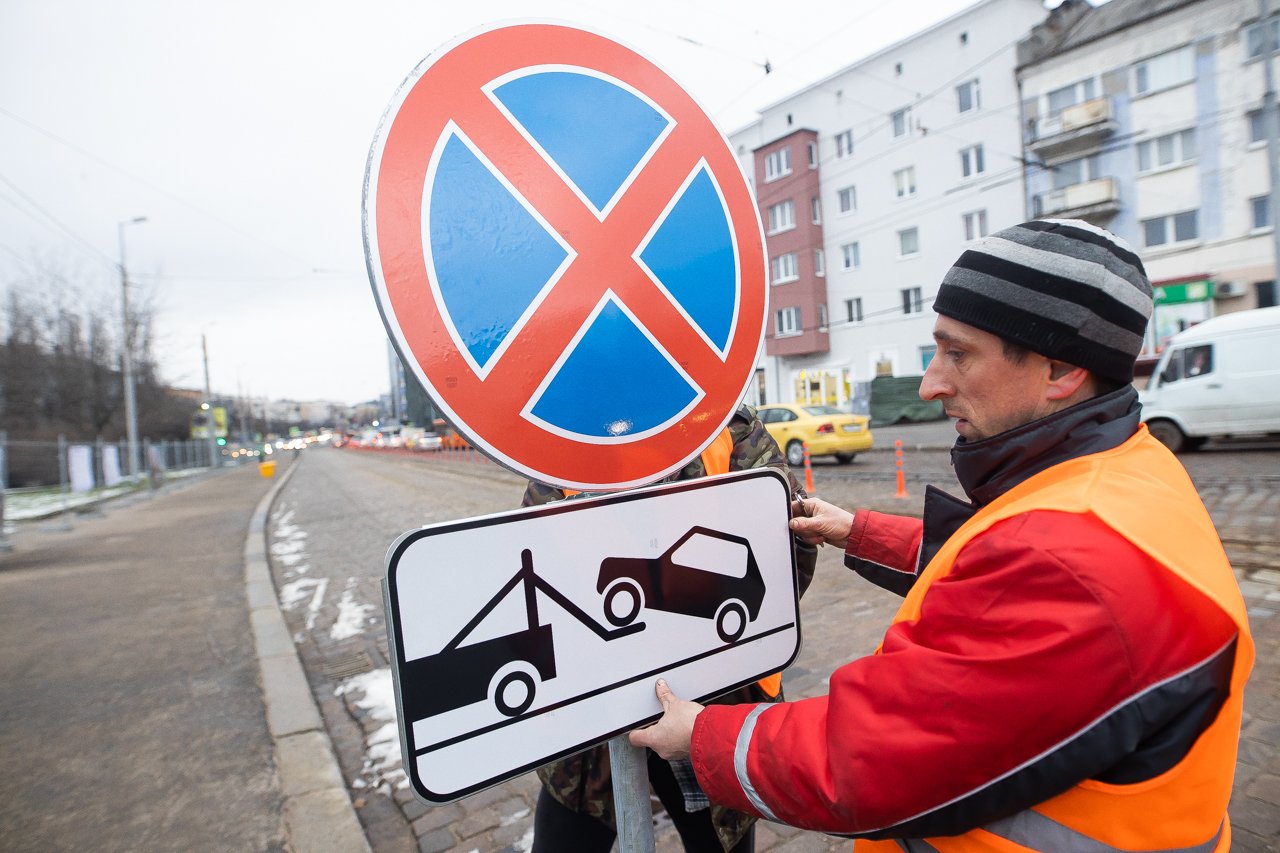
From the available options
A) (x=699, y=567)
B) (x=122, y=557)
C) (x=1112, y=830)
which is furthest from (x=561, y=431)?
(x=122, y=557)

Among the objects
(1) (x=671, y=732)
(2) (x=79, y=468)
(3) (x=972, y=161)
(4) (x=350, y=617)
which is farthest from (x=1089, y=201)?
(2) (x=79, y=468)

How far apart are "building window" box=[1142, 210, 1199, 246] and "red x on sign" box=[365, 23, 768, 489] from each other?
1168 inches

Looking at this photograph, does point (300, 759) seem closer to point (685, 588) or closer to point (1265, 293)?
point (685, 588)

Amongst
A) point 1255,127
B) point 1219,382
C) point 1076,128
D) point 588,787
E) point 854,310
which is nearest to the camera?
point 588,787

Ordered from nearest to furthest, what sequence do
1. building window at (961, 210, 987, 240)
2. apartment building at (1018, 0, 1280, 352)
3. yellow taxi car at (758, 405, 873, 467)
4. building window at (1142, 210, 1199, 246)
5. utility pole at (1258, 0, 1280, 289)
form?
utility pole at (1258, 0, 1280, 289), yellow taxi car at (758, 405, 873, 467), apartment building at (1018, 0, 1280, 352), building window at (1142, 210, 1199, 246), building window at (961, 210, 987, 240)

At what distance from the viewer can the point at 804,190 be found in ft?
115

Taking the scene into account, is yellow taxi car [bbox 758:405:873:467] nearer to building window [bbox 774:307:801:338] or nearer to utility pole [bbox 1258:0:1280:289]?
utility pole [bbox 1258:0:1280:289]

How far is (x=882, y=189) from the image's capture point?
32.4 m

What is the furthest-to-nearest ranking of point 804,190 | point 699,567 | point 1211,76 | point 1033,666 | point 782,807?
point 804,190 → point 1211,76 → point 699,567 → point 782,807 → point 1033,666

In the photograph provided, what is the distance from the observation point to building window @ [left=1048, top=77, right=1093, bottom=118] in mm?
25250

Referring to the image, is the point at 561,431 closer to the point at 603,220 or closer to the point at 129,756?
the point at 603,220

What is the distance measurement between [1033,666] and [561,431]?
743 mm

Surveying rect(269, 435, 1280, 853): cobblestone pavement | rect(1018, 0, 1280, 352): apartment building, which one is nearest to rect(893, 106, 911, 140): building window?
rect(1018, 0, 1280, 352): apartment building

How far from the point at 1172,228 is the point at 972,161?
8.07 m
